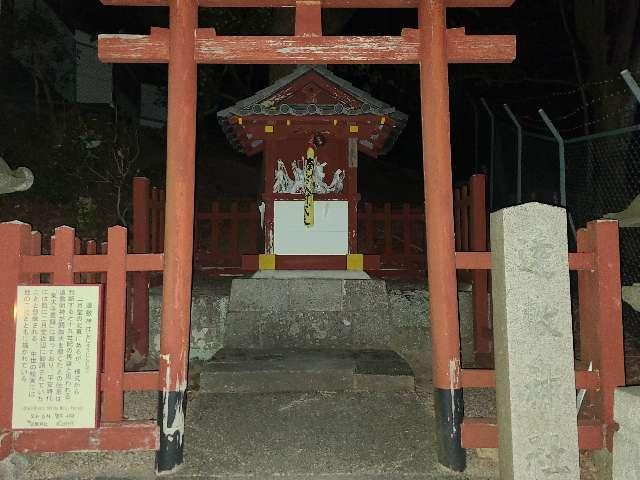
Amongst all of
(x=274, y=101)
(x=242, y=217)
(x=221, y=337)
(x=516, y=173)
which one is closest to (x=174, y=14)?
(x=274, y=101)

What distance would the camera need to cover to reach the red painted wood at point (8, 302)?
2951 mm

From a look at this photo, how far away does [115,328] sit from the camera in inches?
121

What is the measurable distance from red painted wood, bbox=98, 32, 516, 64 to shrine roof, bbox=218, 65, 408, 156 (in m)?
2.18

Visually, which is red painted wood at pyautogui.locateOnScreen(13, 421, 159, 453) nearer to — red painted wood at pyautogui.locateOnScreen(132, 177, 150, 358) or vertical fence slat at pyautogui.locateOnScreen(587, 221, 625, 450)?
red painted wood at pyautogui.locateOnScreen(132, 177, 150, 358)

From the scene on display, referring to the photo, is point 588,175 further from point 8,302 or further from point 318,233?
point 8,302

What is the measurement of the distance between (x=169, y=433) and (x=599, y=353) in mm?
2768

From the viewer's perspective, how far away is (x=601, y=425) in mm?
2984

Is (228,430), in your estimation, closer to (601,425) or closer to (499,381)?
(499,381)

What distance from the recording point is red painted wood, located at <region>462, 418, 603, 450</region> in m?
2.97

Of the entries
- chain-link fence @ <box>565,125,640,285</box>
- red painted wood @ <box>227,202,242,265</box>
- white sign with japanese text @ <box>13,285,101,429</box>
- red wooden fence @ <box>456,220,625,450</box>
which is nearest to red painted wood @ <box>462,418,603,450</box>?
red wooden fence @ <box>456,220,625,450</box>

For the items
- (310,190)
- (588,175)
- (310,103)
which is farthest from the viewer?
(588,175)

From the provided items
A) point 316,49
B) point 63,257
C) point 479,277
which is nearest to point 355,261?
point 479,277

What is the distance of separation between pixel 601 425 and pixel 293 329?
3.14 meters

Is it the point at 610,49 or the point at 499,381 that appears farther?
the point at 610,49
